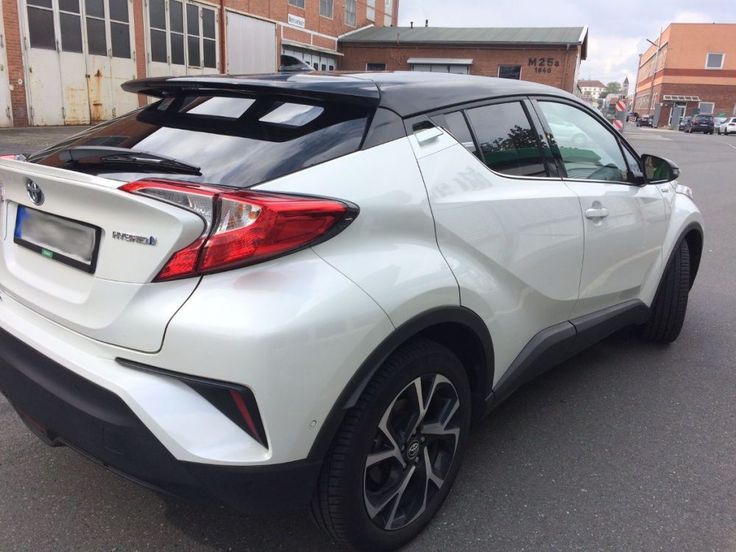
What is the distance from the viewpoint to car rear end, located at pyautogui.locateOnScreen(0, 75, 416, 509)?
1.72m

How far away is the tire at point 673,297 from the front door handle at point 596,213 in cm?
115

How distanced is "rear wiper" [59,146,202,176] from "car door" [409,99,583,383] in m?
0.80

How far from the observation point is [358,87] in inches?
87.1

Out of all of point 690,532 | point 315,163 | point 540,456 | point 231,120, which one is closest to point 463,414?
point 540,456

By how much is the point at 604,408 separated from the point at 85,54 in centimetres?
1988

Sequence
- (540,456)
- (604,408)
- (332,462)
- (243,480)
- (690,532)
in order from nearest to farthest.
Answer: (243,480), (332,462), (690,532), (540,456), (604,408)

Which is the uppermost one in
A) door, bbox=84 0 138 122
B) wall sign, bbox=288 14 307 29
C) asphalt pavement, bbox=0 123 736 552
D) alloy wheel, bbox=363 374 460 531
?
wall sign, bbox=288 14 307 29

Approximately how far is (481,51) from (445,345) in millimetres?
36460

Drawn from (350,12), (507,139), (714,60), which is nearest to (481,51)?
(350,12)

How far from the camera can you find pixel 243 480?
1.74 meters

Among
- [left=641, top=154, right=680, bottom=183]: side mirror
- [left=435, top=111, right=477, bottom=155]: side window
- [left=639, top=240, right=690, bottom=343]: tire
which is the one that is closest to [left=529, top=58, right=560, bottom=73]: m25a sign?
[left=639, top=240, right=690, bottom=343]: tire

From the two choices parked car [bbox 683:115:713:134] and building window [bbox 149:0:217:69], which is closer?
building window [bbox 149:0:217:69]

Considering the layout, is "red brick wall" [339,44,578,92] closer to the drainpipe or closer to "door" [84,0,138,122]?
the drainpipe

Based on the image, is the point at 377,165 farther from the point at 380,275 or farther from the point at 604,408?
the point at 604,408
